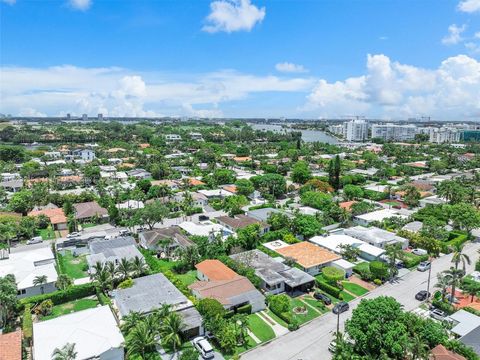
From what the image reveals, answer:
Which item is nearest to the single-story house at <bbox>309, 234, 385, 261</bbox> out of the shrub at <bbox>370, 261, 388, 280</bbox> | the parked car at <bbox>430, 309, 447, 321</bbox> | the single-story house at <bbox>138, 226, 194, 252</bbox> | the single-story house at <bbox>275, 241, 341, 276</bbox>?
the single-story house at <bbox>275, 241, 341, 276</bbox>

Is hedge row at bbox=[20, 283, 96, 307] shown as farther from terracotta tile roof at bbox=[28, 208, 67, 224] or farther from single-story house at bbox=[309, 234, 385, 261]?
single-story house at bbox=[309, 234, 385, 261]

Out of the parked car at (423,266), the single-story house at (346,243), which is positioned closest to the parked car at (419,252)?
the parked car at (423,266)

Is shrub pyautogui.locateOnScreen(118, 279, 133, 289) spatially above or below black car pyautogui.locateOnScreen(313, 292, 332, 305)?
above

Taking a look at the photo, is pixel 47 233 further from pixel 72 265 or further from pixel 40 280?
pixel 40 280

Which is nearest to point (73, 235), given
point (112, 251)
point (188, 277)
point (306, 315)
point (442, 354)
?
point (112, 251)

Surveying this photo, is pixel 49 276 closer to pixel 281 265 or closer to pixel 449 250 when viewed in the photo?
pixel 281 265

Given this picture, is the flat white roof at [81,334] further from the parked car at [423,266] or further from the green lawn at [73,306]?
the parked car at [423,266]
